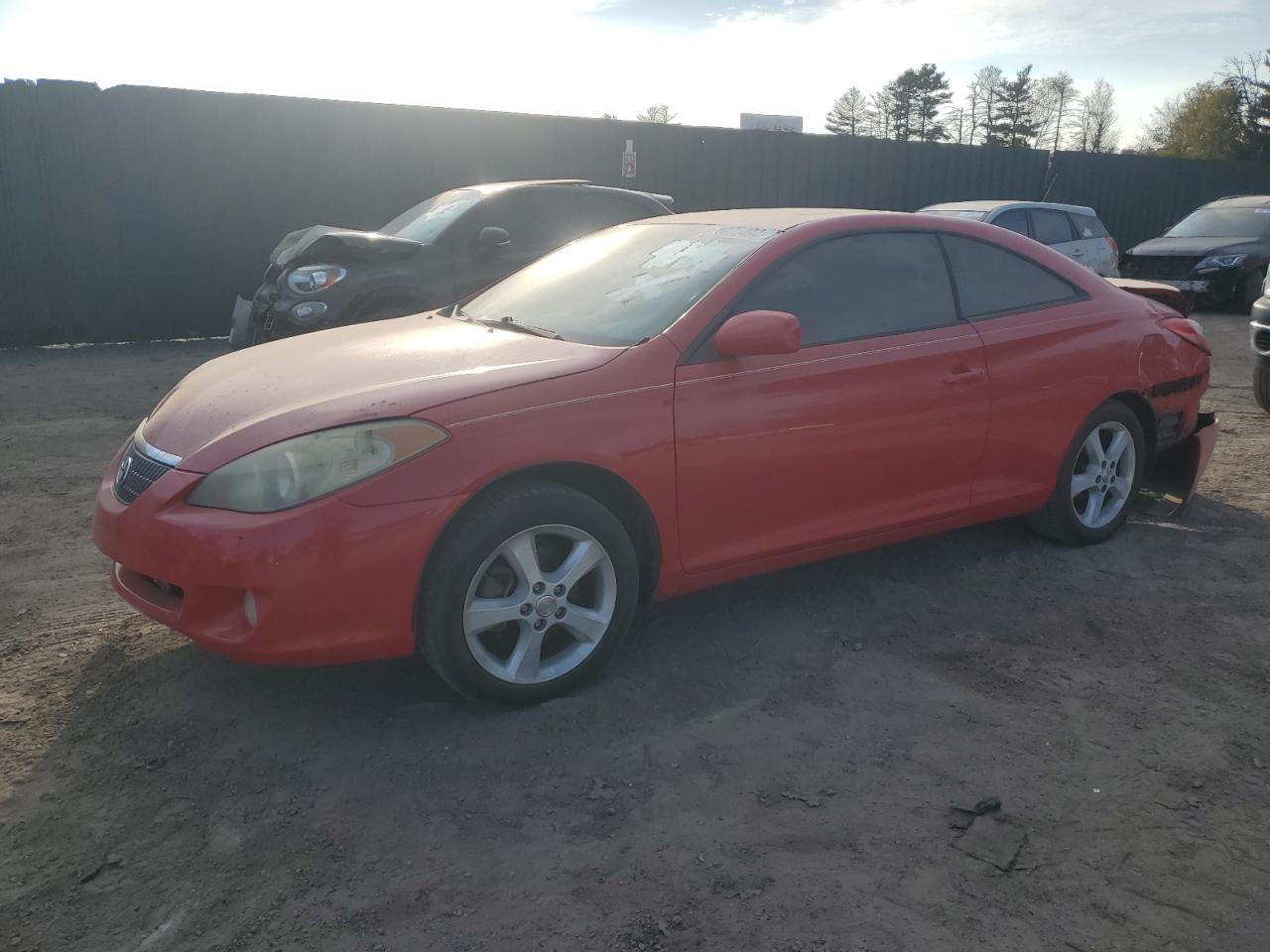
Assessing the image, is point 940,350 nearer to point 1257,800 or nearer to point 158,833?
point 1257,800

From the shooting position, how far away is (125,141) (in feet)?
38.7

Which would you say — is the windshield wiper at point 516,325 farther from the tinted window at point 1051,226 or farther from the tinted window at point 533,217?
the tinted window at point 1051,226

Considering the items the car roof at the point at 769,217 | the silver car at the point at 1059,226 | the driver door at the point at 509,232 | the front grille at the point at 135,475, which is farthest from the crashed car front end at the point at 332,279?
the silver car at the point at 1059,226

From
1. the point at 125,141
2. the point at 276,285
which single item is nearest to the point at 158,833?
the point at 276,285

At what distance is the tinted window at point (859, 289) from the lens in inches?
153

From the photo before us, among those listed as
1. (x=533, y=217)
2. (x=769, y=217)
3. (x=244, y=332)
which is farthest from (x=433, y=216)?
(x=769, y=217)

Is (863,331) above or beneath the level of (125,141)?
beneath

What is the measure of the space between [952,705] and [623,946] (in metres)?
1.54

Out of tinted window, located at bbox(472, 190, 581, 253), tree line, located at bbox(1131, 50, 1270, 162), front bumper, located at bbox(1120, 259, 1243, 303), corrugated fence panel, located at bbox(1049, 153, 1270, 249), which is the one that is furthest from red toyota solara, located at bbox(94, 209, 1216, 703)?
tree line, located at bbox(1131, 50, 1270, 162)

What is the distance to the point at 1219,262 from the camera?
49.5 feet

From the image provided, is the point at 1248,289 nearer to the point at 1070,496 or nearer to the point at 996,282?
the point at 1070,496

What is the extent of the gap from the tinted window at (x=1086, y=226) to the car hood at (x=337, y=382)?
32.6 feet

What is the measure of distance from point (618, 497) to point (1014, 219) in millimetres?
9394

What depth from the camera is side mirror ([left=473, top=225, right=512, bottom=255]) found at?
7758mm
